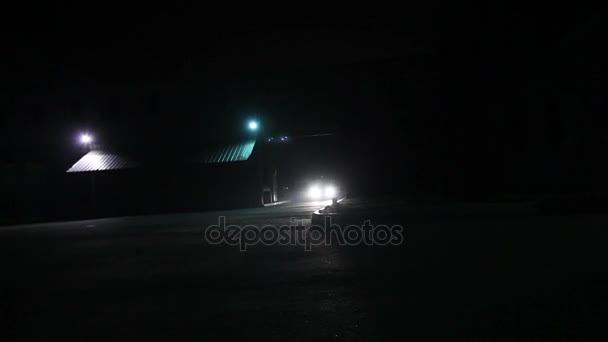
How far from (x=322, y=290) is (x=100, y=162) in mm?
28417

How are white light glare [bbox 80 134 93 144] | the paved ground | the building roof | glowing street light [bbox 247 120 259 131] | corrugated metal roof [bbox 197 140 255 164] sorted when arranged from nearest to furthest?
the paved ground → corrugated metal roof [bbox 197 140 255 164] → the building roof → glowing street light [bbox 247 120 259 131] → white light glare [bbox 80 134 93 144]

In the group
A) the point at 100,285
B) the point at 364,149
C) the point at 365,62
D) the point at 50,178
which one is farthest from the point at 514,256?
the point at 50,178

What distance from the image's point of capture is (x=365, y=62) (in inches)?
1350

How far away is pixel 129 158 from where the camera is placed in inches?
1214

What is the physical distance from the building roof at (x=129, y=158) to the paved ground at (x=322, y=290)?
1746 cm

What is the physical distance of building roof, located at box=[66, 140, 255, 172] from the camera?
28706 mm

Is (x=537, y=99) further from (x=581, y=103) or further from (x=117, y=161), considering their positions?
(x=117, y=161)

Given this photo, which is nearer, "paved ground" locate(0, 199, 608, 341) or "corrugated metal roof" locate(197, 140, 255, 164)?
"paved ground" locate(0, 199, 608, 341)

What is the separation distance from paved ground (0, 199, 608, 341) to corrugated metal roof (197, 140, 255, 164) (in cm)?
1718

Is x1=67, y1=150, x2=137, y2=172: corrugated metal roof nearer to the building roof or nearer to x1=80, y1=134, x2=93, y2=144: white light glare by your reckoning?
the building roof

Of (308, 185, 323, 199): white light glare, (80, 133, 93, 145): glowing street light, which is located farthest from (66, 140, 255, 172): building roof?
(308, 185, 323, 199): white light glare

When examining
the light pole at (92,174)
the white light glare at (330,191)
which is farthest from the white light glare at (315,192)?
the light pole at (92,174)

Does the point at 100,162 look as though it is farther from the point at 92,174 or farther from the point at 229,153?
the point at 229,153

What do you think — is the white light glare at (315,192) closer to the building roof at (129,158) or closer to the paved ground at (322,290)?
the building roof at (129,158)
